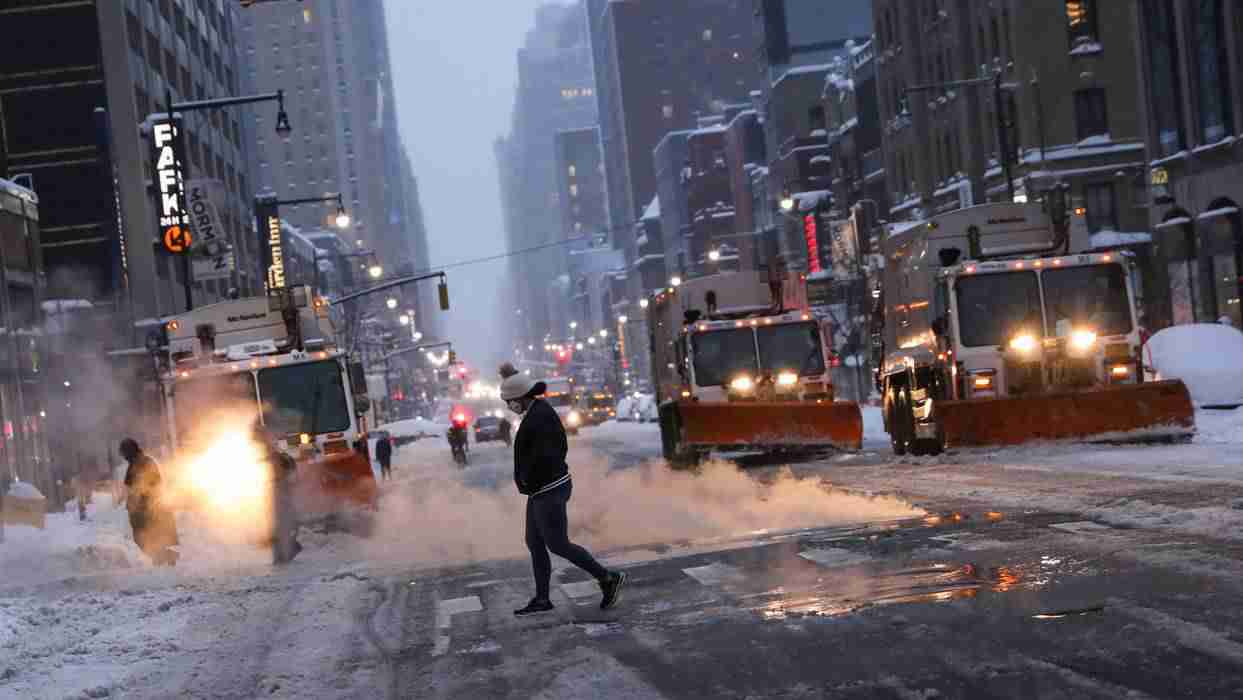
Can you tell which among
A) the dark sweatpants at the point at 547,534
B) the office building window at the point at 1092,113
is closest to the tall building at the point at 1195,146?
the office building window at the point at 1092,113

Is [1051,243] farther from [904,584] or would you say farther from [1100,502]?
[904,584]

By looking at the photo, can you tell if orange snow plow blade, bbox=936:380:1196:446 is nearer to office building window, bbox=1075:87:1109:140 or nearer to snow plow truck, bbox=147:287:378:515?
snow plow truck, bbox=147:287:378:515

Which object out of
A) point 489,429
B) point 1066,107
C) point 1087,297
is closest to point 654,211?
point 489,429

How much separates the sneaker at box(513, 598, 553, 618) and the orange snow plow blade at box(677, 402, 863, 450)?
1549cm

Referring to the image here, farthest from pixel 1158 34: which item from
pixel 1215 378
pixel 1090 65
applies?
pixel 1215 378

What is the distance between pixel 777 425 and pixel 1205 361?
1056cm

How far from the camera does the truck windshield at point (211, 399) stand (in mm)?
25281

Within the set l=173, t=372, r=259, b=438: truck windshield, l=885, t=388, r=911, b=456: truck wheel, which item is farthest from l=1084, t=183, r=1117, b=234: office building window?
l=173, t=372, r=259, b=438: truck windshield

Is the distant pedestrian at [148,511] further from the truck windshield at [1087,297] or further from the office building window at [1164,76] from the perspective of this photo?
the office building window at [1164,76]

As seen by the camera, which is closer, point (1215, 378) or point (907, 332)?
point (907, 332)

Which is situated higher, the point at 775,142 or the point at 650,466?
the point at 775,142

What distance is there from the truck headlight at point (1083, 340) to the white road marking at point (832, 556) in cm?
1135

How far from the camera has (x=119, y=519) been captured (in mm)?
29828

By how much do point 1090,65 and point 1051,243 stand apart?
138ft
